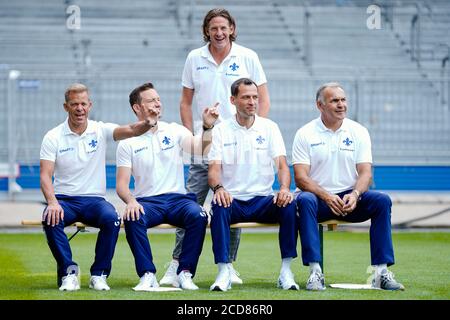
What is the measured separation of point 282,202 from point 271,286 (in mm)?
630

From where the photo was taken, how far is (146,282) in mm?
7883

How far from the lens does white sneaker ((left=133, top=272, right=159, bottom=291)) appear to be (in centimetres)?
788

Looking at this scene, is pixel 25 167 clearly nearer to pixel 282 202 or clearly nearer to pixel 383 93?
pixel 383 93

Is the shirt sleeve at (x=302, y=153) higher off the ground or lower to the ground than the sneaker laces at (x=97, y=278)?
higher

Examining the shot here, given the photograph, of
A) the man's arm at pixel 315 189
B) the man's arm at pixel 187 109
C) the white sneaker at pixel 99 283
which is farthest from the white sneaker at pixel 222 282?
the man's arm at pixel 187 109

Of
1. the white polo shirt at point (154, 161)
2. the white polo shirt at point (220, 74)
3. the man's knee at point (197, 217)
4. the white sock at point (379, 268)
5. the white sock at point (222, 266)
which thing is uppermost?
the white polo shirt at point (220, 74)

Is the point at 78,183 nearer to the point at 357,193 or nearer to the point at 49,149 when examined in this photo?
the point at 49,149

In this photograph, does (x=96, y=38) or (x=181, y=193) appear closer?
(x=181, y=193)

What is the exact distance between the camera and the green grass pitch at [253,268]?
7.62 m

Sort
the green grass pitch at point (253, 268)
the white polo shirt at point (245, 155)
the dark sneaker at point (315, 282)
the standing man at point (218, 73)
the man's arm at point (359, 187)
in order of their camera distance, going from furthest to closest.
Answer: the standing man at point (218, 73) < the white polo shirt at point (245, 155) < the man's arm at point (359, 187) < the dark sneaker at point (315, 282) < the green grass pitch at point (253, 268)

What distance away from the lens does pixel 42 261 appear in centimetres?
1011

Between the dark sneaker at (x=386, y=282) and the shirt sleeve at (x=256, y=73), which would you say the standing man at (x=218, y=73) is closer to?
the shirt sleeve at (x=256, y=73)
